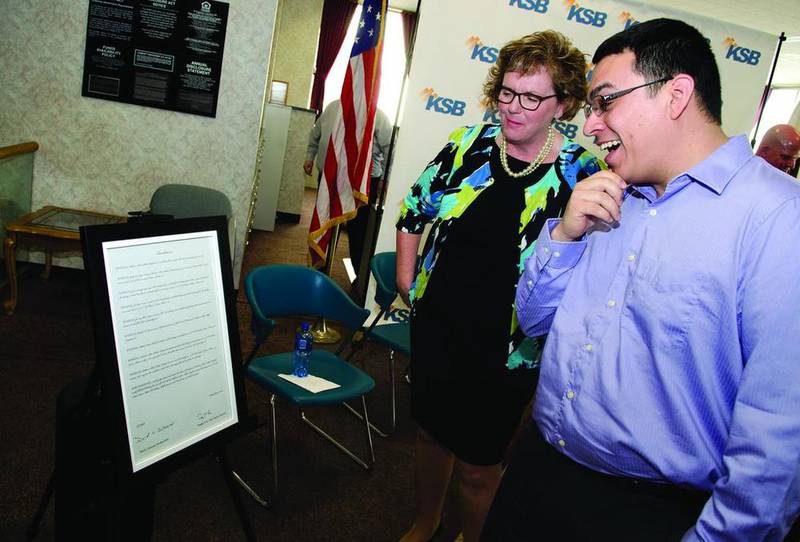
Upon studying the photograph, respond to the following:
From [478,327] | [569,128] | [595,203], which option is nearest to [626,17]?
[569,128]

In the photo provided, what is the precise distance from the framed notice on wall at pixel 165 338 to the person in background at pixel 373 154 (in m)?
2.95

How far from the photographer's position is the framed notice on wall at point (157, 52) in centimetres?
389

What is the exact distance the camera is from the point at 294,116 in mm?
6988

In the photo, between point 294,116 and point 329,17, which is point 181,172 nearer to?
point 294,116

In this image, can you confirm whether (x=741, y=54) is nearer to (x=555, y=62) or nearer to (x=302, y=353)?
(x=555, y=62)

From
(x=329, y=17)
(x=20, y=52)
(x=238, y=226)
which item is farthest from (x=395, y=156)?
(x=329, y=17)

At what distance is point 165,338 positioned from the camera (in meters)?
1.49

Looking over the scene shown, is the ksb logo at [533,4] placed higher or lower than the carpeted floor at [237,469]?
higher

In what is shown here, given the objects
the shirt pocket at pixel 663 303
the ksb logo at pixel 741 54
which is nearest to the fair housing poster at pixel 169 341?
the shirt pocket at pixel 663 303

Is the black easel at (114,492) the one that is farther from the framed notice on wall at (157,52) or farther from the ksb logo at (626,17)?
the ksb logo at (626,17)

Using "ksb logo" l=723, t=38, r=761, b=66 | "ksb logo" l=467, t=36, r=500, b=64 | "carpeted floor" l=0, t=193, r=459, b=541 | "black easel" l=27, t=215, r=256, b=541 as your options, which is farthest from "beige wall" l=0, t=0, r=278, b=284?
"ksb logo" l=723, t=38, r=761, b=66

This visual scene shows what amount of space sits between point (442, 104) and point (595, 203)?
2926mm

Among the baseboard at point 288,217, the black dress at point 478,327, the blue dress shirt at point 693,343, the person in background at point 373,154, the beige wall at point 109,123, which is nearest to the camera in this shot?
the blue dress shirt at point 693,343

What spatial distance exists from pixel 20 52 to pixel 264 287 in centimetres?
294
